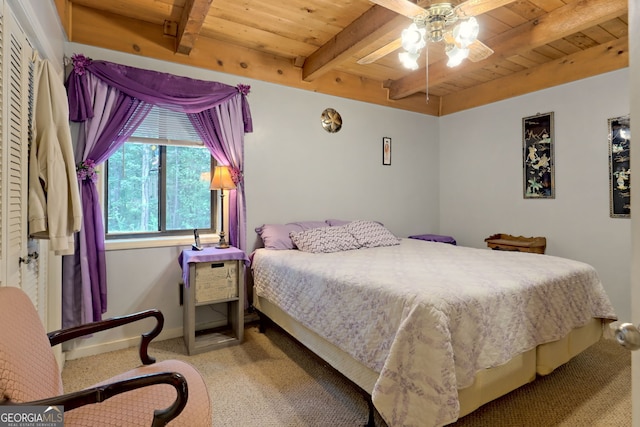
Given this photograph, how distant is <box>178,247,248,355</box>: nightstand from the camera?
252 cm

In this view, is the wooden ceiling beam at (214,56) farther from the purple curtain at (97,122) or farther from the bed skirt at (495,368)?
the bed skirt at (495,368)

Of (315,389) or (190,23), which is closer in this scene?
(315,389)

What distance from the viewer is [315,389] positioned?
2.07 m

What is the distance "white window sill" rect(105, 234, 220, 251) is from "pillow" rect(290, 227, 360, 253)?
30.9 inches

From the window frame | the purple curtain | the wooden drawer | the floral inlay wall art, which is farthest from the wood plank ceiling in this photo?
the wooden drawer

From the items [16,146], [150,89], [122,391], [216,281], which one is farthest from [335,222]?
[122,391]

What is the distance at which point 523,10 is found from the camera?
2.53 meters

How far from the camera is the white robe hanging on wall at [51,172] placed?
1.67m

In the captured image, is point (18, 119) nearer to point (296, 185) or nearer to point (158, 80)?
point (158, 80)

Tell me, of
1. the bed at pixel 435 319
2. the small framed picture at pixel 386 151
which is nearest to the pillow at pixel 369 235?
the bed at pixel 435 319

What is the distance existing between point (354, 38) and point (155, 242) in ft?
7.80

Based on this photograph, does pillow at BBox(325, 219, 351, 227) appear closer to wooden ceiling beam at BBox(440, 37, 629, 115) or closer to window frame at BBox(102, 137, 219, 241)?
window frame at BBox(102, 137, 219, 241)

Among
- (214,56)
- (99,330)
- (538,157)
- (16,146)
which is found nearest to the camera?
(99,330)

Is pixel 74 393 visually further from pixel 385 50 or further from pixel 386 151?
pixel 386 151
